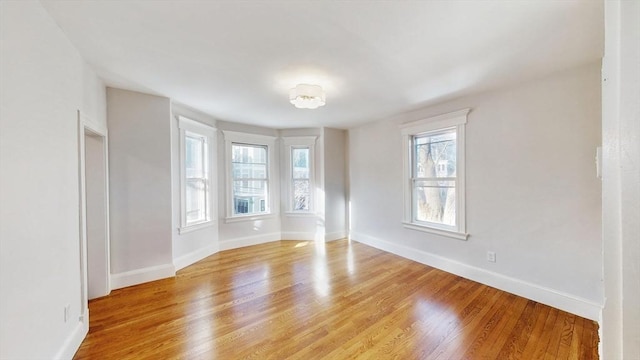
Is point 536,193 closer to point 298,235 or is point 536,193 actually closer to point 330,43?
point 330,43

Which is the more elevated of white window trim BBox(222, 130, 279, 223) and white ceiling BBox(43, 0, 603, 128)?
white ceiling BBox(43, 0, 603, 128)

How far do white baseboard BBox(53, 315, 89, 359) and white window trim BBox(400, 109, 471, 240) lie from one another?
3.86 metres

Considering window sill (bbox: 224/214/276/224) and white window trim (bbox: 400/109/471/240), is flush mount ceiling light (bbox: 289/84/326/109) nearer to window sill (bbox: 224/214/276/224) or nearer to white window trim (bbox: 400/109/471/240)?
white window trim (bbox: 400/109/471/240)

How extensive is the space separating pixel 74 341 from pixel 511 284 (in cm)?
409

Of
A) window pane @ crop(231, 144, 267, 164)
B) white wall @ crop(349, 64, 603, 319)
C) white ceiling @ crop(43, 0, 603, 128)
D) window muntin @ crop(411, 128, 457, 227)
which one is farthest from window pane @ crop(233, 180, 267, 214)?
white wall @ crop(349, 64, 603, 319)

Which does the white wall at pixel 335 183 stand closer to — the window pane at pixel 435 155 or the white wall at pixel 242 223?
the white wall at pixel 242 223

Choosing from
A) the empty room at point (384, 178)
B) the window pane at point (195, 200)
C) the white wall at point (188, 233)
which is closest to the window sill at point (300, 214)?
the empty room at point (384, 178)

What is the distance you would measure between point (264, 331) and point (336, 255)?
2127 millimetres

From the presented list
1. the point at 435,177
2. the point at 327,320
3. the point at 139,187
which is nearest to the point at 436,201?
the point at 435,177

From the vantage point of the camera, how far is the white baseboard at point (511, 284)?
2.40m

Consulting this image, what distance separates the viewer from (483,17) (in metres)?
1.72

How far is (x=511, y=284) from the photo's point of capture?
9.39 ft

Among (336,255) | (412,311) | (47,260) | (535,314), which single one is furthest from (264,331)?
(535,314)

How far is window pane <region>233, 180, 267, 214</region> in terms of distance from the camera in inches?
190
